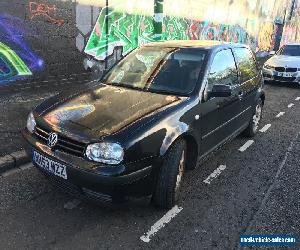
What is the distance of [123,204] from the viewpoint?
129 inches

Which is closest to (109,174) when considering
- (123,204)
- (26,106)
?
(123,204)

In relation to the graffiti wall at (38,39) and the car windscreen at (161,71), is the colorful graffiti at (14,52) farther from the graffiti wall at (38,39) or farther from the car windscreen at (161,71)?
the car windscreen at (161,71)

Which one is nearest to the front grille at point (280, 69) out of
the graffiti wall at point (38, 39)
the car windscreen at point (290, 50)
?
the car windscreen at point (290, 50)

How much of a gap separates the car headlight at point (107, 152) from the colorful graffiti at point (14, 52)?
4777 mm

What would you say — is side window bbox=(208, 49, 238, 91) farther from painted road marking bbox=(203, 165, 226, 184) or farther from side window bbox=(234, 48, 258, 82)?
painted road marking bbox=(203, 165, 226, 184)

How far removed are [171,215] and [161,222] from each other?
0.17m

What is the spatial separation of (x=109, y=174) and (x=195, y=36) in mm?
11953

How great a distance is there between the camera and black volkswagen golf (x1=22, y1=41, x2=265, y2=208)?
317 centimetres

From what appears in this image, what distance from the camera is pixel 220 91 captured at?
13.5 feet

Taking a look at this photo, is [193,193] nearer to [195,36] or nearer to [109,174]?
[109,174]

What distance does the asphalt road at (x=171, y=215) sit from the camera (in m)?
3.22

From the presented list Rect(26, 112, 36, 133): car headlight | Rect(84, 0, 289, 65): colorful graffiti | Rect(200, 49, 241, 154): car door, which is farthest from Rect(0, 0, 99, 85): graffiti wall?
Rect(200, 49, 241, 154): car door

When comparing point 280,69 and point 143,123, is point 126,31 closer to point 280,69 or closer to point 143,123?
point 280,69

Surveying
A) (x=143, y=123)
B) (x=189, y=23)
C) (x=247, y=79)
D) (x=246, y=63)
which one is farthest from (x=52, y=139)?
(x=189, y=23)
